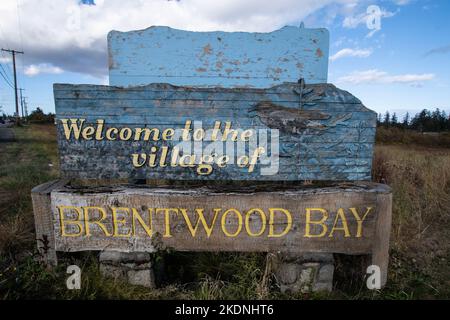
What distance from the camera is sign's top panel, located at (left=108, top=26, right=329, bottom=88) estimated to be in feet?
8.71

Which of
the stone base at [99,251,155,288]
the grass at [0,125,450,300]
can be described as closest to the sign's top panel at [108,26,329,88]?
the stone base at [99,251,155,288]

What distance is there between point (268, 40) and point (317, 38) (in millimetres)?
480

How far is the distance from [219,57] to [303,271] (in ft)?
7.20

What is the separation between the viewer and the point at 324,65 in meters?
2.70

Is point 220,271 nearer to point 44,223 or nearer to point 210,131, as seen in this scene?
point 210,131

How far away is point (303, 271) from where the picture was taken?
2.46 m

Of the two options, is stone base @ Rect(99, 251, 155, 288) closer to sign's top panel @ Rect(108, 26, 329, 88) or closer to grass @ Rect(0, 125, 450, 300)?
grass @ Rect(0, 125, 450, 300)

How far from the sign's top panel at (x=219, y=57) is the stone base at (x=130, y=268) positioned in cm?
167

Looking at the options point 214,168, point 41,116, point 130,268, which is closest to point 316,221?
point 214,168

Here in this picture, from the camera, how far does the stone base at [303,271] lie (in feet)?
8.02

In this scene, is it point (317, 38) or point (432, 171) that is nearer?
point (317, 38)
